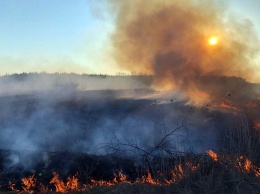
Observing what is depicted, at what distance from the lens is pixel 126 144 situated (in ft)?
35.1

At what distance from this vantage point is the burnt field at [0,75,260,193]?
9766 millimetres

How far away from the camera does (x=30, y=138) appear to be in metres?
12.4

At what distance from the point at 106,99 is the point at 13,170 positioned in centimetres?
745

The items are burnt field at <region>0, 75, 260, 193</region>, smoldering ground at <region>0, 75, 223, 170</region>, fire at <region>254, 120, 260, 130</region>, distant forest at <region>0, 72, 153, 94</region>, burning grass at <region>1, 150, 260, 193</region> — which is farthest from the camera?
distant forest at <region>0, 72, 153, 94</region>

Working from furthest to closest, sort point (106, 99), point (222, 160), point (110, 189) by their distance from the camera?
point (106, 99) → point (222, 160) → point (110, 189)

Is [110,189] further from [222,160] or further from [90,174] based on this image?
[222,160]

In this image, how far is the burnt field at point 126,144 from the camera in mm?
9766

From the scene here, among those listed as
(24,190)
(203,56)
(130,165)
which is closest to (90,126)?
(130,165)

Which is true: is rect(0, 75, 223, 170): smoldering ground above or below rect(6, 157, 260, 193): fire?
above

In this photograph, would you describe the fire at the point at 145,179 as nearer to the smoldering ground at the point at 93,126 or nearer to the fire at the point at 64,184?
the fire at the point at 64,184

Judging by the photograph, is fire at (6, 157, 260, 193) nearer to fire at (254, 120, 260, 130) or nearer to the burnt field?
the burnt field

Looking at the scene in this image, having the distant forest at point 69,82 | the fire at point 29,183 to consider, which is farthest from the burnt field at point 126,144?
the distant forest at point 69,82

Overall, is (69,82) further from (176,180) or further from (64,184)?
(176,180)

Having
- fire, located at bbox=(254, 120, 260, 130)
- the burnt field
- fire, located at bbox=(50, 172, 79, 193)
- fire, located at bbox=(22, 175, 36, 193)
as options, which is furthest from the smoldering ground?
fire, located at bbox=(254, 120, 260, 130)
